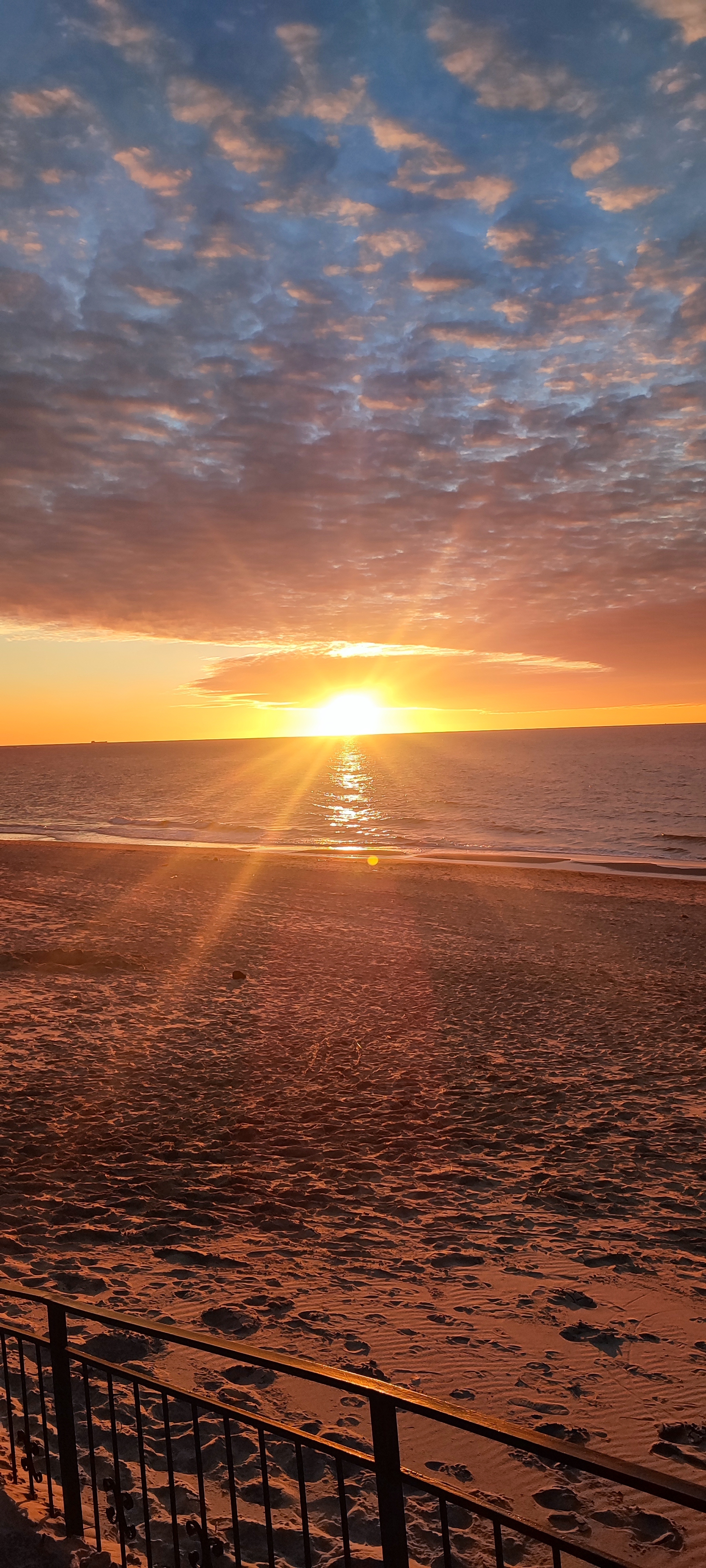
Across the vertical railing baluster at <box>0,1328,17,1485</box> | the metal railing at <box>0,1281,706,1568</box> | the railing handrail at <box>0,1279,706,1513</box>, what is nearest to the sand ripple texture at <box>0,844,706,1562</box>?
the metal railing at <box>0,1281,706,1568</box>

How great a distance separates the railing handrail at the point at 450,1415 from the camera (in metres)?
2.31

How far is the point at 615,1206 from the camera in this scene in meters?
8.86

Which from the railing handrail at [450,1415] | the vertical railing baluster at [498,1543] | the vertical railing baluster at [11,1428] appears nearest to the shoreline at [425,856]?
the vertical railing baluster at [11,1428]

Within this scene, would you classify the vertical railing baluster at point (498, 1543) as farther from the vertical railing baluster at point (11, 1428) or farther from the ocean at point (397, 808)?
the ocean at point (397, 808)

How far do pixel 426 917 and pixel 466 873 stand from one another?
9.28m

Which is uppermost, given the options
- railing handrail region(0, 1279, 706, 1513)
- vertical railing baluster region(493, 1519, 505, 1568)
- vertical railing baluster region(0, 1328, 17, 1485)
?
railing handrail region(0, 1279, 706, 1513)

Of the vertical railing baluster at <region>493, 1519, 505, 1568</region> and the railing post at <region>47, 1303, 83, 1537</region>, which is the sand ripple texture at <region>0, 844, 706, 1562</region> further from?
the vertical railing baluster at <region>493, 1519, 505, 1568</region>

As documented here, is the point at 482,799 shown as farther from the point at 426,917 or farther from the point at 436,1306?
the point at 436,1306

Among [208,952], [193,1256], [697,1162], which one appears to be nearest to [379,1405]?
[193,1256]

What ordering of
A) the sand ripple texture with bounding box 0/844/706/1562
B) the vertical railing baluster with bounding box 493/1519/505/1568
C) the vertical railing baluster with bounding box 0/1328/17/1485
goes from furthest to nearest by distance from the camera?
the sand ripple texture with bounding box 0/844/706/1562 < the vertical railing baluster with bounding box 0/1328/17/1485 < the vertical railing baluster with bounding box 493/1519/505/1568

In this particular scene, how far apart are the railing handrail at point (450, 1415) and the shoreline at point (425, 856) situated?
3204cm

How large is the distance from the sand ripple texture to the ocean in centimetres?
2365

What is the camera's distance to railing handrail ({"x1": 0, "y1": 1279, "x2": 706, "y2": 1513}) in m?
2.31

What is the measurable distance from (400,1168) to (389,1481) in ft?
23.2
